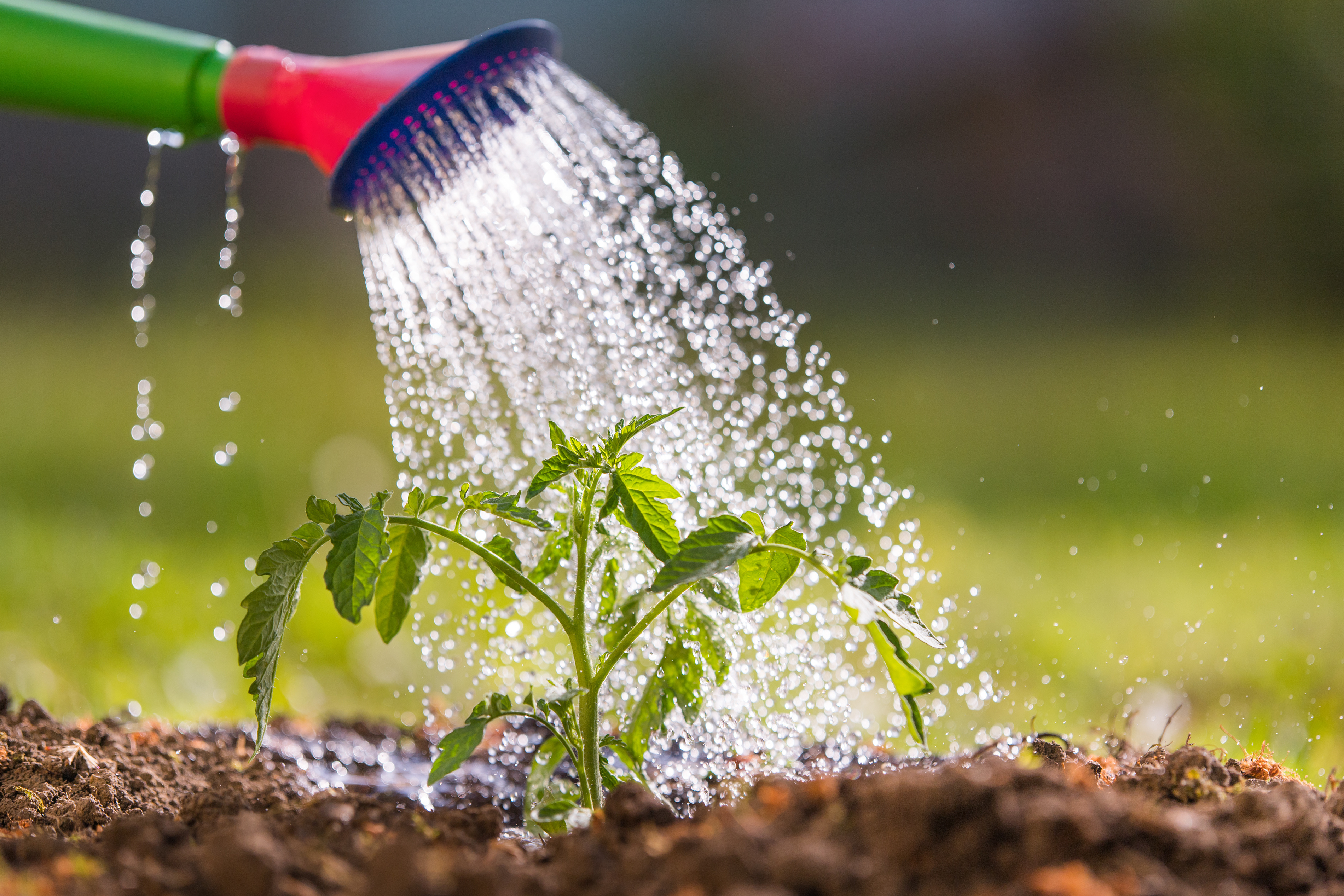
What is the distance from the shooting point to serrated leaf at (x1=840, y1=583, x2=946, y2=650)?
0.85 meters

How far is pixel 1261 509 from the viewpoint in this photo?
295 centimetres

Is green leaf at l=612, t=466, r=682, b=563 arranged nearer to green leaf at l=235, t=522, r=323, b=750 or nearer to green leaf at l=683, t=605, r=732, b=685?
green leaf at l=683, t=605, r=732, b=685

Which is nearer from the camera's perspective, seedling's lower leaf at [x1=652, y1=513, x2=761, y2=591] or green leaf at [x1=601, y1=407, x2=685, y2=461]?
seedling's lower leaf at [x1=652, y1=513, x2=761, y2=591]

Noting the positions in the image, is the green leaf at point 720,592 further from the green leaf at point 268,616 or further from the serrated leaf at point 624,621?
the green leaf at point 268,616

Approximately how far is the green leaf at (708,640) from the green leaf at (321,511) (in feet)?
1.06

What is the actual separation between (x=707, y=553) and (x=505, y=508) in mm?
195

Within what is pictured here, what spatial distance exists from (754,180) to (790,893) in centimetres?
435

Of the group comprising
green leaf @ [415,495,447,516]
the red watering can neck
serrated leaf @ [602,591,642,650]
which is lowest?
serrated leaf @ [602,591,642,650]

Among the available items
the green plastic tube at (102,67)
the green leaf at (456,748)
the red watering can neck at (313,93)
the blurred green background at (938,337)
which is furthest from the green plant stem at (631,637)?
the green plastic tube at (102,67)

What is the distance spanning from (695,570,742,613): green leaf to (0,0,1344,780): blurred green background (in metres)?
0.62

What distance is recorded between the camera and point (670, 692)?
1.06 m

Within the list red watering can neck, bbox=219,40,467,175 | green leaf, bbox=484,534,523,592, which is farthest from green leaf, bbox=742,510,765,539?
red watering can neck, bbox=219,40,467,175

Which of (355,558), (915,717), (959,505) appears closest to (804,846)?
(915,717)

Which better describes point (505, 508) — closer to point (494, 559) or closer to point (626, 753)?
point (494, 559)
